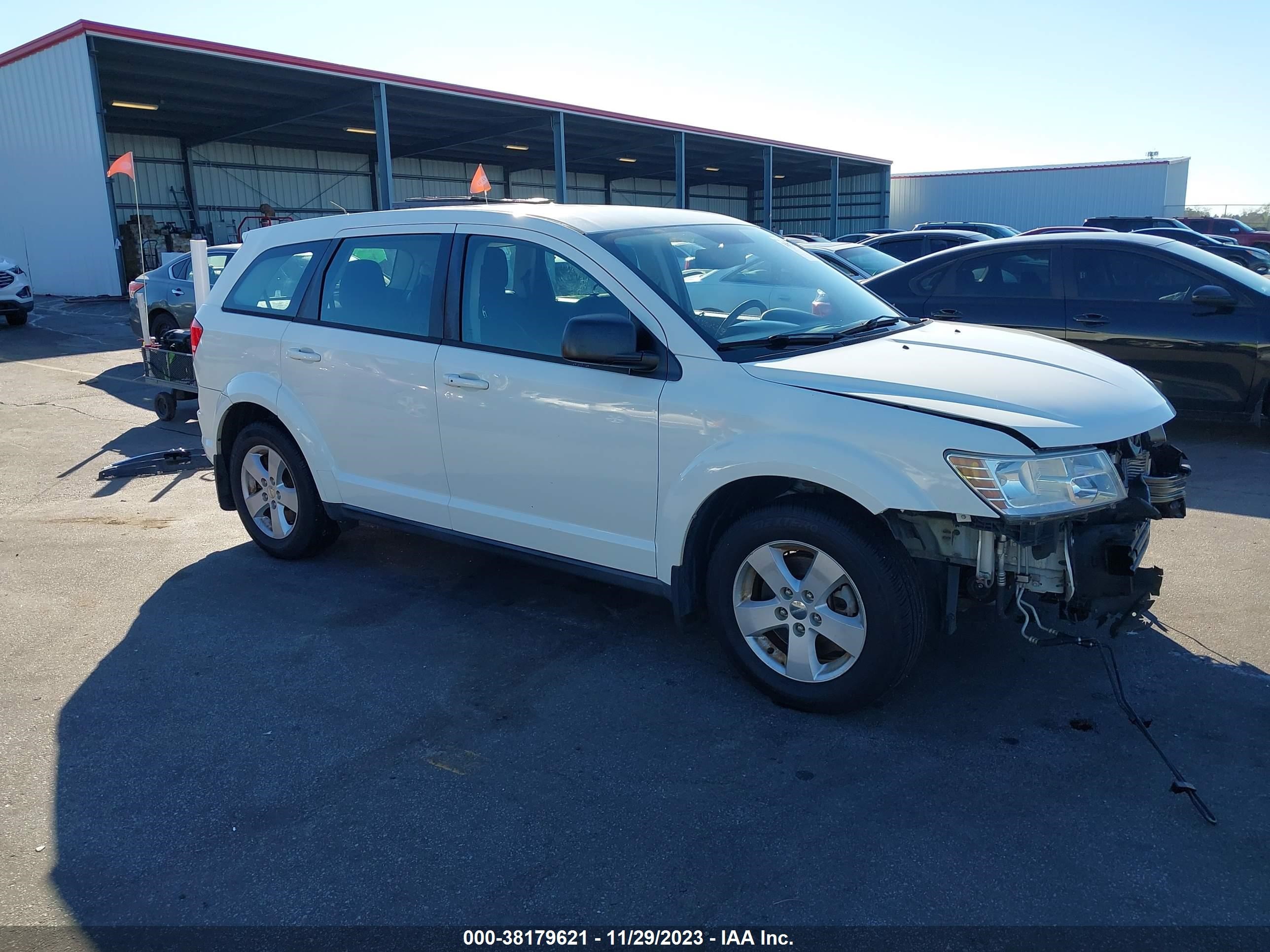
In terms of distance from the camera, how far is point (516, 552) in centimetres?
454

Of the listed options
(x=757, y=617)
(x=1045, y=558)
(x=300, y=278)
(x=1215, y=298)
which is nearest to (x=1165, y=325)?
(x=1215, y=298)

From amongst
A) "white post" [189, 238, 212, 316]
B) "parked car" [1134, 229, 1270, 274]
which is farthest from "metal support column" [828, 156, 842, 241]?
"white post" [189, 238, 212, 316]

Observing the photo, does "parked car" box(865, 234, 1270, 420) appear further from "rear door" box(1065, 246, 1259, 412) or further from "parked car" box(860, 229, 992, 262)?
"parked car" box(860, 229, 992, 262)

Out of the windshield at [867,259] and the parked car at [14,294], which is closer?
the windshield at [867,259]

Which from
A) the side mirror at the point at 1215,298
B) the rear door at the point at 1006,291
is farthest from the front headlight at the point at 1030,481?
the side mirror at the point at 1215,298

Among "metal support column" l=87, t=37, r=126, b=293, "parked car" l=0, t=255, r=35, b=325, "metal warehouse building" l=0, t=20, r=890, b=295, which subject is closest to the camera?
"parked car" l=0, t=255, r=35, b=325

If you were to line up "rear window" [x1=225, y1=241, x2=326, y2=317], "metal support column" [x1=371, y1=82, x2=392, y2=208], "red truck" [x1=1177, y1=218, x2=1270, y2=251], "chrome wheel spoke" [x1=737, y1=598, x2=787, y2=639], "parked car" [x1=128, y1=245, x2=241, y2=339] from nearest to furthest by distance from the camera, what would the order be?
"chrome wheel spoke" [x1=737, y1=598, x2=787, y2=639]
"rear window" [x1=225, y1=241, x2=326, y2=317]
"parked car" [x1=128, y1=245, x2=241, y2=339]
"metal support column" [x1=371, y1=82, x2=392, y2=208]
"red truck" [x1=1177, y1=218, x2=1270, y2=251]

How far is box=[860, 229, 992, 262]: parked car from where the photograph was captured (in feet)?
53.0

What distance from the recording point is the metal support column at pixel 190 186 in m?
31.0

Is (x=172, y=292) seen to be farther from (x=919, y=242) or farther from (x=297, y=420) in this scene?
(x=919, y=242)

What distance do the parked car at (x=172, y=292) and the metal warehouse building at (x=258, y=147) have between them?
964 centimetres

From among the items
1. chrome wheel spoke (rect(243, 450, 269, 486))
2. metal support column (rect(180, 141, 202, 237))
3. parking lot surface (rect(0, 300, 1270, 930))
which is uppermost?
metal support column (rect(180, 141, 202, 237))

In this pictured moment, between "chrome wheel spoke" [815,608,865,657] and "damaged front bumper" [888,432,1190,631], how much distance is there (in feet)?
1.07

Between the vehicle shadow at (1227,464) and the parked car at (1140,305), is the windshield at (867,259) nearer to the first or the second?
the parked car at (1140,305)
